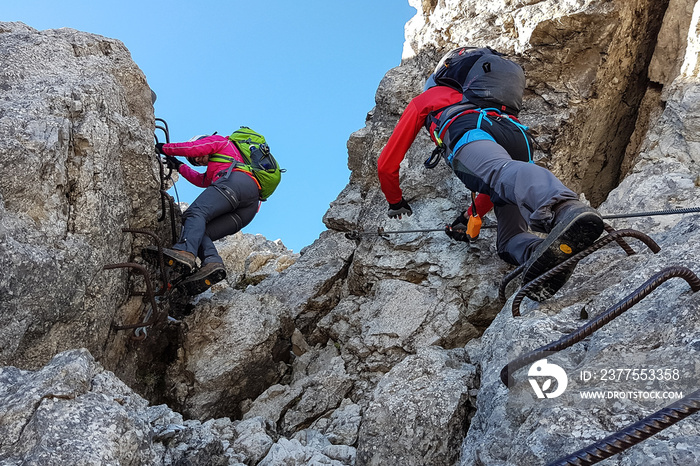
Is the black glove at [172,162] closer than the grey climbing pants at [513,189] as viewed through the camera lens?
No

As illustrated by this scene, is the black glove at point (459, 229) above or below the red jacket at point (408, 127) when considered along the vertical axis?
below

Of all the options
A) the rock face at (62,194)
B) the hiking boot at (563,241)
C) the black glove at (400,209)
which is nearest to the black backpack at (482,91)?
the black glove at (400,209)

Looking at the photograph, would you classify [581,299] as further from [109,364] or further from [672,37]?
[672,37]

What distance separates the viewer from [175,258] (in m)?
7.48

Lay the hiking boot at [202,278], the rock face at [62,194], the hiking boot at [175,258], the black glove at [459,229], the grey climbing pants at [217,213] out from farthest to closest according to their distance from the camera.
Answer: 1. the black glove at [459,229]
2. the grey climbing pants at [217,213]
3. the hiking boot at [202,278]
4. the hiking boot at [175,258]
5. the rock face at [62,194]

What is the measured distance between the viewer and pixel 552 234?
434cm

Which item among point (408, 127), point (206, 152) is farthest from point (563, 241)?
point (206, 152)

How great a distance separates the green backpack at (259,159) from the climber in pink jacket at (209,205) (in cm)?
12

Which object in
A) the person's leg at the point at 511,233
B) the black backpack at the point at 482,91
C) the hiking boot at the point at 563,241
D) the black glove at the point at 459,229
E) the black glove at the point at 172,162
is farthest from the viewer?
the black glove at the point at 172,162

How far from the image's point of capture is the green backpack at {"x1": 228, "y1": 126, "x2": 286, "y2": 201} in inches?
356

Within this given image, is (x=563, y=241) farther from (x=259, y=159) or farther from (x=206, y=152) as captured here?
(x=206, y=152)

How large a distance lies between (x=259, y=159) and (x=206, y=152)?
92 centimetres

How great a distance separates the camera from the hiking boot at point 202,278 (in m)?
7.75

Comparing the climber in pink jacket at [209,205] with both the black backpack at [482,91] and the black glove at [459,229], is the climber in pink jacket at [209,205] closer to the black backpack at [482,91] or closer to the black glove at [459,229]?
the black glove at [459,229]
